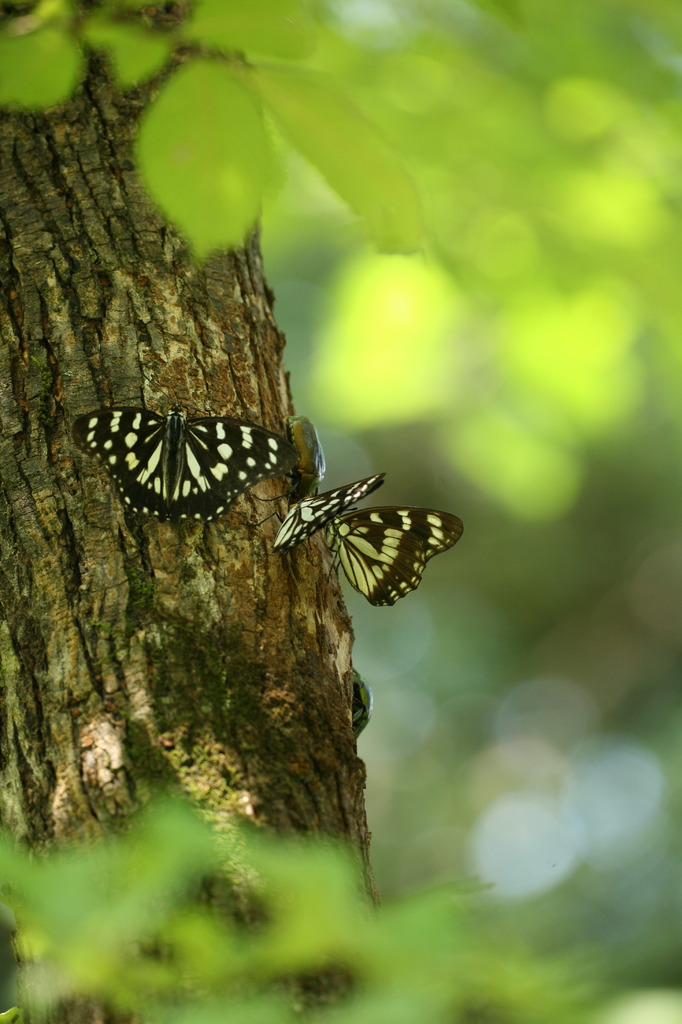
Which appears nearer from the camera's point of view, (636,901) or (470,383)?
(470,383)

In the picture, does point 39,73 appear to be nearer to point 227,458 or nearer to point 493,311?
point 227,458

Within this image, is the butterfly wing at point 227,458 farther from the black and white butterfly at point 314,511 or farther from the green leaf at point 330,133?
the green leaf at point 330,133

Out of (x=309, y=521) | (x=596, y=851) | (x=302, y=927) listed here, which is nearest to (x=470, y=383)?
(x=309, y=521)

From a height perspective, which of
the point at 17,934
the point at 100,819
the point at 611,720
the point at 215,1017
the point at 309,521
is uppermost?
the point at 611,720

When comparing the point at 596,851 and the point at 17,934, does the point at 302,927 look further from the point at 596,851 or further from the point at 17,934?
the point at 596,851

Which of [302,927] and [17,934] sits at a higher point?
[17,934]

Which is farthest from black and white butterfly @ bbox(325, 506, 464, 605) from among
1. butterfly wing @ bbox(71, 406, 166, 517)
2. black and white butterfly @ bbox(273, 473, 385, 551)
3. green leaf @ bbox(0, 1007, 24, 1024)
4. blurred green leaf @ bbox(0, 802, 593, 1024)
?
blurred green leaf @ bbox(0, 802, 593, 1024)
